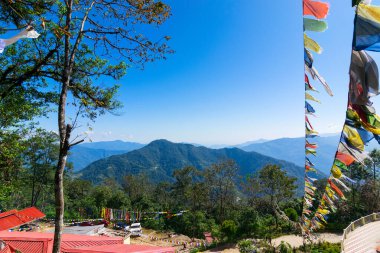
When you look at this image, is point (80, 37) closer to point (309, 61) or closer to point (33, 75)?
→ point (33, 75)

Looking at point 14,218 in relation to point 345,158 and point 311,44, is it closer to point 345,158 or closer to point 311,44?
point 345,158

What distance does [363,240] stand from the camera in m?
16.6

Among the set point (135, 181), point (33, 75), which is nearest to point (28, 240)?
point (33, 75)

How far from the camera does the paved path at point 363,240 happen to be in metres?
15.2

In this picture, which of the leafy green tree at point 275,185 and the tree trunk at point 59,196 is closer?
the tree trunk at point 59,196

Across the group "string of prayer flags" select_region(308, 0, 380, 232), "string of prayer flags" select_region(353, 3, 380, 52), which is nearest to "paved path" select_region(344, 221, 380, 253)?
"string of prayer flags" select_region(308, 0, 380, 232)

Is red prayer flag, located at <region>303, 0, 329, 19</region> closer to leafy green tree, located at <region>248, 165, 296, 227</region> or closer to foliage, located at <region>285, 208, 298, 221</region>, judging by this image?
foliage, located at <region>285, 208, 298, 221</region>

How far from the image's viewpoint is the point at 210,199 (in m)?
47.5

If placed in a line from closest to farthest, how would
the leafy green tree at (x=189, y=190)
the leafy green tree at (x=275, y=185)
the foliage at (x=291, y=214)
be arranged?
1. the foliage at (x=291, y=214)
2. the leafy green tree at (x=275, y=185)
3. the leafy green tree at (x=189, y=190)

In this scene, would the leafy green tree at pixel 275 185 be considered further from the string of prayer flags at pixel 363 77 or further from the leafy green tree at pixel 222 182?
the string of prayer flags at pixel 363 77

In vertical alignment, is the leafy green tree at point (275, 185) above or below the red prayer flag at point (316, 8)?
below

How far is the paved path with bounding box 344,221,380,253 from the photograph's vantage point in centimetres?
1521

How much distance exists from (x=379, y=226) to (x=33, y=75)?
2356 centimetres

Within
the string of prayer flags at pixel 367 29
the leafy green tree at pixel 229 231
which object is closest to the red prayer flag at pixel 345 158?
the string of prayer flags at pixel 367 29
